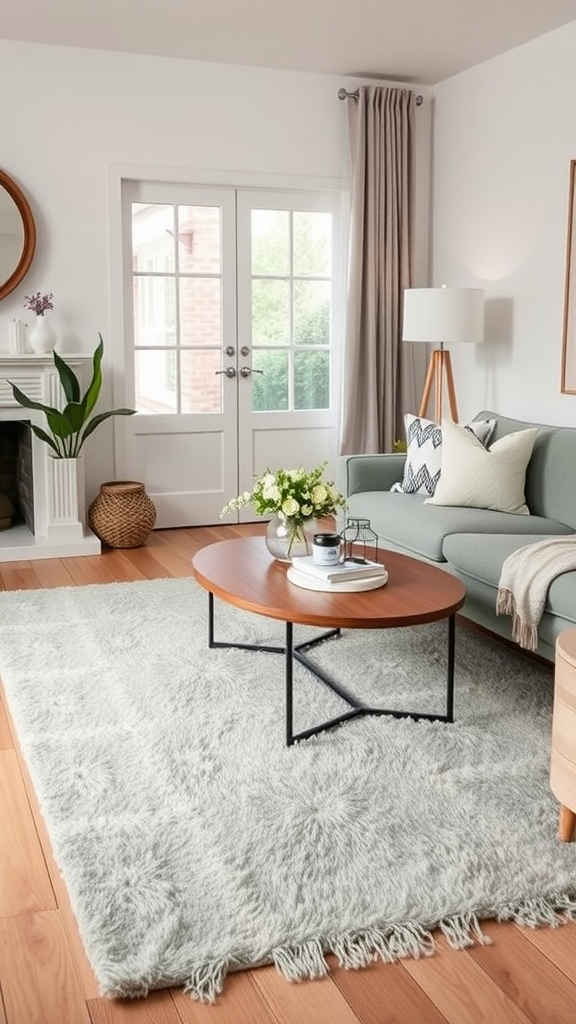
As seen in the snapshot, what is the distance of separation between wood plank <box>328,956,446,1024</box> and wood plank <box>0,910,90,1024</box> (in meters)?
0.47

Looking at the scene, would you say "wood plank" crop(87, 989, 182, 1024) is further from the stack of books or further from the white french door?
the white french door

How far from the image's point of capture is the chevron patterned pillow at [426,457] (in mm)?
4500

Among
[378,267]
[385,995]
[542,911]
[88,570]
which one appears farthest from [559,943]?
[378,267]

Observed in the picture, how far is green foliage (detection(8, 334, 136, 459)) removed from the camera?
5.11 m

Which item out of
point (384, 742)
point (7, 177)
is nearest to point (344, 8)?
point (7, 177)

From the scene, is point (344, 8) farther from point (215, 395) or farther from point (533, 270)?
point (215, 395)

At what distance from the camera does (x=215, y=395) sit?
5938 mm

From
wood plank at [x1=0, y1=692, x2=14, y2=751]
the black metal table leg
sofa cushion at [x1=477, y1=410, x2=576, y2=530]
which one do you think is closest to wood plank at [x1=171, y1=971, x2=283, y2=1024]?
the black metal table leg

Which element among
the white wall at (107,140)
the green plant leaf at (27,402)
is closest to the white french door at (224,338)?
the white wall at (107,140)

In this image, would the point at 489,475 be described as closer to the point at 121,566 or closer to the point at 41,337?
the point at 121,566

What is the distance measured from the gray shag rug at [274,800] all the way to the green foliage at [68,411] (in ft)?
5.05

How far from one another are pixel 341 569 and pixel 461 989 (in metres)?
1.48

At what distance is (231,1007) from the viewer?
1802 millimetres

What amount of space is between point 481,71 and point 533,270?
1.22m
